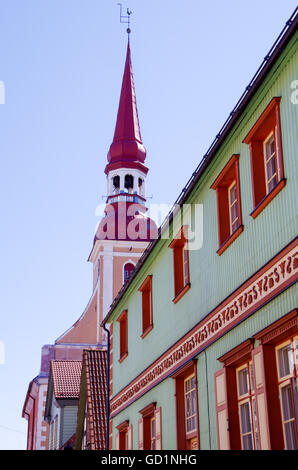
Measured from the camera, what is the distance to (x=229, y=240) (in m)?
12.8

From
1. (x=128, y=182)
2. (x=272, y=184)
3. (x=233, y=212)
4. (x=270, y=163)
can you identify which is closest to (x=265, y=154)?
(x=270, y=163)

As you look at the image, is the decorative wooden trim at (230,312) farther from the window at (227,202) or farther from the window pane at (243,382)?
the window at (227,202)

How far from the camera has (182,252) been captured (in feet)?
54.0

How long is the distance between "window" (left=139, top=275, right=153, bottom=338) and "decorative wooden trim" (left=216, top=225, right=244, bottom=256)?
551cm

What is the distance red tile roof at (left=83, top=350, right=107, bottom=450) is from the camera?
81.6 ft

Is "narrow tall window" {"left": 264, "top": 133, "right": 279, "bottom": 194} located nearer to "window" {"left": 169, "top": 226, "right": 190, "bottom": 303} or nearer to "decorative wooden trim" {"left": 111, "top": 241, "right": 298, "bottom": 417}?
"decorative wooden trim" {"left": 111, "top": 241, "right": 298, "bottom": 417}

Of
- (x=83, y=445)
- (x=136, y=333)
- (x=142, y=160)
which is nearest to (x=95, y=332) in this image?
(x=142, y=160)

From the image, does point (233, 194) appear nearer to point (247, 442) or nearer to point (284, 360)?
point (284, 360)

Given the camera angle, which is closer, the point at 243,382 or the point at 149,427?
the point at 243,382

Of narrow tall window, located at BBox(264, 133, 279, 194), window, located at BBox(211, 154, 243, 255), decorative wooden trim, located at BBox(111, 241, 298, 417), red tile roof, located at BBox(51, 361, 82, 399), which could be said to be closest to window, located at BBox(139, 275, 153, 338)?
decorative wooden trim, located at BBox(111, 241, 298, 417)

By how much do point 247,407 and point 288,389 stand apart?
160 centimetres

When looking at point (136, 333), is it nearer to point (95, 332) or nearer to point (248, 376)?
point (248, 376)

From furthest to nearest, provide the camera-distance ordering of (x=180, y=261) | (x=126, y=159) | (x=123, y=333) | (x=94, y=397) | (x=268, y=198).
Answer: (x=126, y=159) < (x=94, y=397) < (x=123, y=333) < (x=180, y=261) < (x=268, y=198)

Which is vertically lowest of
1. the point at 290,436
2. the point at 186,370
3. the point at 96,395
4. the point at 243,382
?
the point at 290,436
